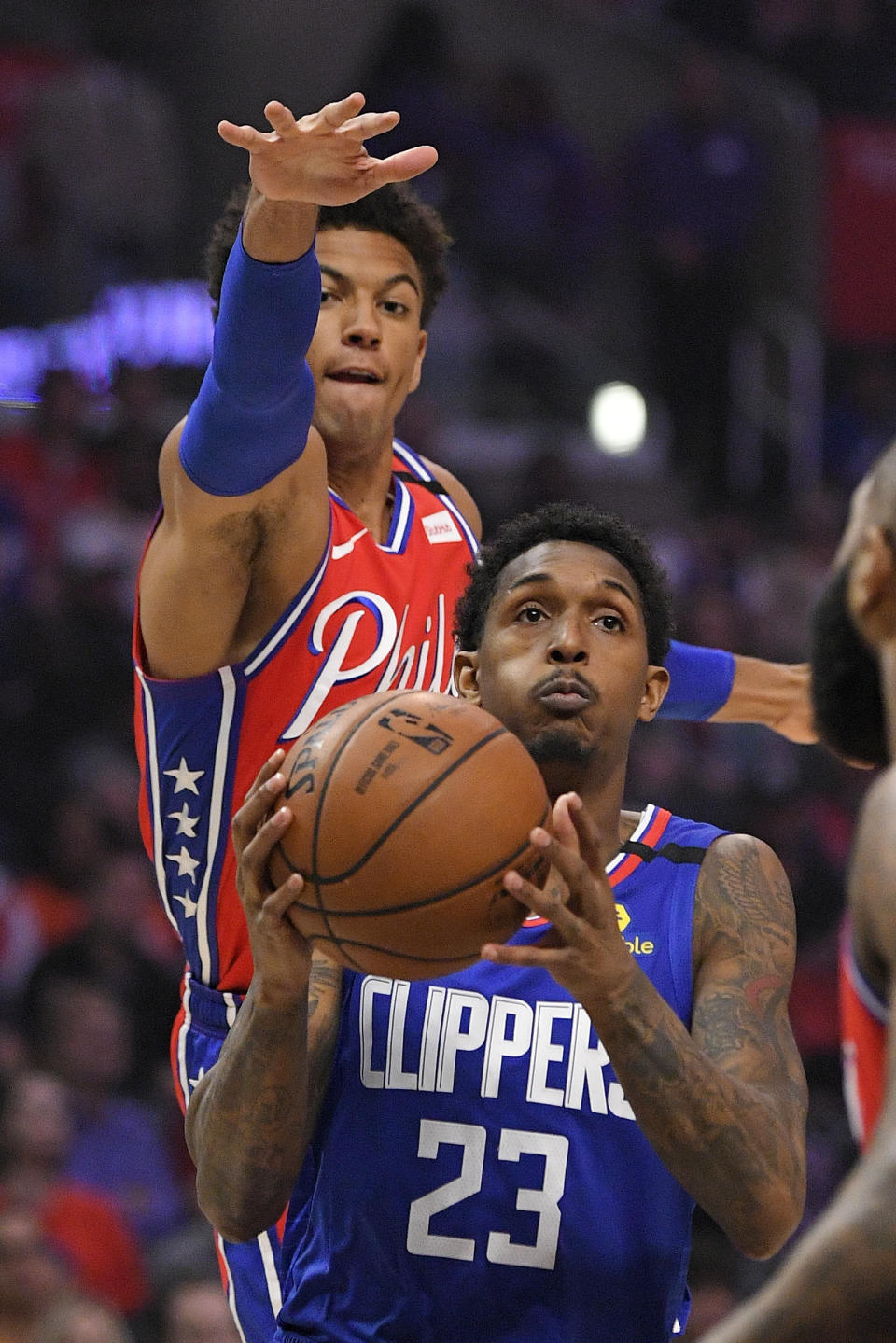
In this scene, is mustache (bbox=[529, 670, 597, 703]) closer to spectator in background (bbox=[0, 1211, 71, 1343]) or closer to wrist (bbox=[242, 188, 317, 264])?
wrist (bbox=[242, 188, 317, 264])

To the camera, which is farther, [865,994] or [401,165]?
[401,165]

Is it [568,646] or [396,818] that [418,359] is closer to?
[568,646]

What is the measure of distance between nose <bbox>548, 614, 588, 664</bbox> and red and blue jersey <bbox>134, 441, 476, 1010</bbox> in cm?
66

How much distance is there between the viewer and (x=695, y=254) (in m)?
9.93

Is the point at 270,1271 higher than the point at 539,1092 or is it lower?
lower

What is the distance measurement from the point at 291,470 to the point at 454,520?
758 millimetres

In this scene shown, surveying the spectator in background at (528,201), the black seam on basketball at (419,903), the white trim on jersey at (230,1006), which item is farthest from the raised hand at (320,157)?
the spectator in background at (528,201)

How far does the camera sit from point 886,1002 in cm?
189

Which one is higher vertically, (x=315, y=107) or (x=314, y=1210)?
(x=315, y=107)

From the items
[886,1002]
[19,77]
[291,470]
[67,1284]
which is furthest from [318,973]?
[19,77]

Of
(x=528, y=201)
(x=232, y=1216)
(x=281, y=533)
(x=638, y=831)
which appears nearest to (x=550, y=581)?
(x=638, y=831)

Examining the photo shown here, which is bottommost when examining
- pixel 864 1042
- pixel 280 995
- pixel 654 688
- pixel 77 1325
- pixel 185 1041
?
pixel 77 1325

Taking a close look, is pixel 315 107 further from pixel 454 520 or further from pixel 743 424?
pixel 454 520

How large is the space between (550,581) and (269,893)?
77 cm
